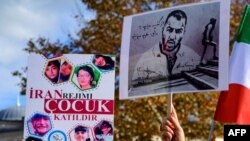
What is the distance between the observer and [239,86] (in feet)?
19.7

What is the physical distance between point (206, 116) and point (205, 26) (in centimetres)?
1512

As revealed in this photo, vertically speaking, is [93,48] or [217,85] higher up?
[93,48]

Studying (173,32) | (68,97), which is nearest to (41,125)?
(68,97)

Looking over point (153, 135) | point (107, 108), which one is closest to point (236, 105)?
point (107, 108)

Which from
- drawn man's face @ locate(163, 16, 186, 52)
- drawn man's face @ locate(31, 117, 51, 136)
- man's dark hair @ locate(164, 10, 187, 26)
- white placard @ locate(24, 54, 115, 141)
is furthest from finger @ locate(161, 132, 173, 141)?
drawn man's face @ locate(31, 117, 51, 136)

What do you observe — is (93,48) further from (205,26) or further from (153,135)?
(205,26)

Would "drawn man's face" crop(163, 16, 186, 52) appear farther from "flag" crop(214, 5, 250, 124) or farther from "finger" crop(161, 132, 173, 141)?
"flag" crop(214, 5, 250, 124)

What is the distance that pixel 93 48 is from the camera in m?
19.9

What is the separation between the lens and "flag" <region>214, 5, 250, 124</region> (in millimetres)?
5914

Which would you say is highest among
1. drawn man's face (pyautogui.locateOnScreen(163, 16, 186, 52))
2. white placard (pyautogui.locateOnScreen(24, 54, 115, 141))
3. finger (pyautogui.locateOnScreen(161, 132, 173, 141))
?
drawn man's face (pyautogui.locateOnScreen(163, 16, 186, 52))

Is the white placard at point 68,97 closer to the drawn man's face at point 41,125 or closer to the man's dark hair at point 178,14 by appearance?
the drawn man's face at point 41,125

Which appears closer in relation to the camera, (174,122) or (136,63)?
(174,122)

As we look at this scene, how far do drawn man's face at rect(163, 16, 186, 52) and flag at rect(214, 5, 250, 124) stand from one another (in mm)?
1100

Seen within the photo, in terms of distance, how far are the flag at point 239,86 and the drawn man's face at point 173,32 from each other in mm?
1100
